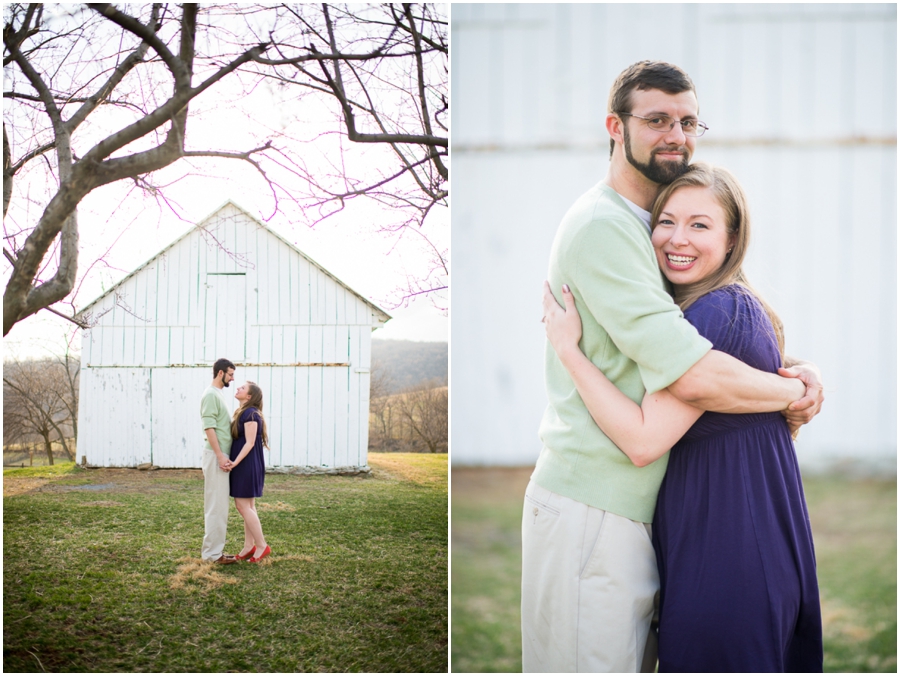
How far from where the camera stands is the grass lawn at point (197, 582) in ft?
7.29

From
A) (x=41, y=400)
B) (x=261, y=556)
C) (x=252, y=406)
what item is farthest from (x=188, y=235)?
(x=261, y=556)

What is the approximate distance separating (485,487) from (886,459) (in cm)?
169

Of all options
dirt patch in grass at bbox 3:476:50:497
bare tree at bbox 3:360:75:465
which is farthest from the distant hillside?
dirt patch in grass at bbox 3:476:50:497

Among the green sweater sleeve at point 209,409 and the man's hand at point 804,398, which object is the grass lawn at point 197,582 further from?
the man's hand at point 804,398

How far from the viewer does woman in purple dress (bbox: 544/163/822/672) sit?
1.60m

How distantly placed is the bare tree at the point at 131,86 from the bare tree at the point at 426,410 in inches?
32.5

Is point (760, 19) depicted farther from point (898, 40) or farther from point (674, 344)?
point (674, 344)

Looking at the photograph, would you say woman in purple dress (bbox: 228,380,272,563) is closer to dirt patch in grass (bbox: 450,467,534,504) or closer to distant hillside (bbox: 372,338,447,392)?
distant hillside (bbox: 372,338,447,392)

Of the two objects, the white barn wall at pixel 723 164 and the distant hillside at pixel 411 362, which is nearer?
the distant hillside at pixel 411 362

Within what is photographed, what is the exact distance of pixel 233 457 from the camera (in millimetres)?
2340

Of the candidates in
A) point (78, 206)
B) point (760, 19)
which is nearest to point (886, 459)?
point (760, 19)

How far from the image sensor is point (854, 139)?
2682 mm

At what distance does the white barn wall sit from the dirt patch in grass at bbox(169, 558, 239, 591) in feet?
3.47

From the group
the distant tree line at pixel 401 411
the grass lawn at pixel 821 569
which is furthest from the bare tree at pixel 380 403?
the grass lawn at pixel 821 569
